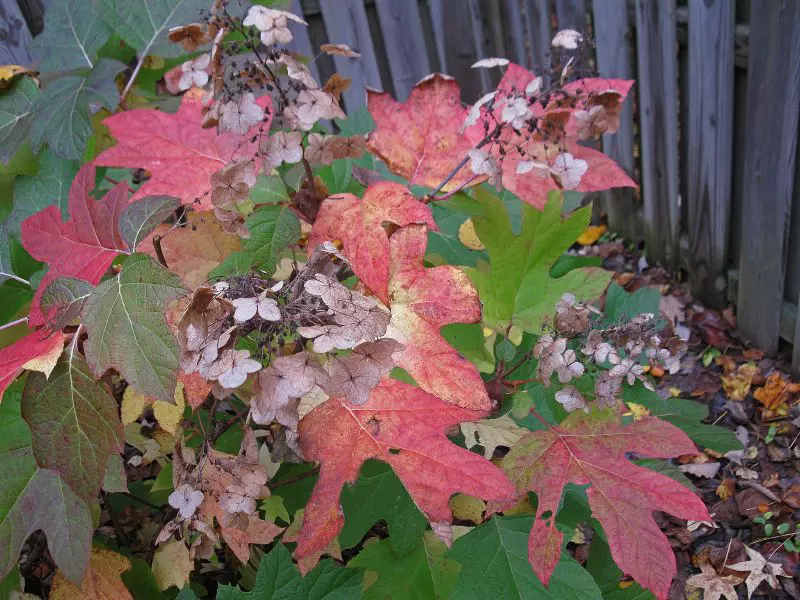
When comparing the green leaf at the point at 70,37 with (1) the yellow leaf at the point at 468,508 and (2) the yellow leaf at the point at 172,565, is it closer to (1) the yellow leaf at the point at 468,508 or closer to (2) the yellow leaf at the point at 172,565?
(2) the yellow leaf at the point at 172,565

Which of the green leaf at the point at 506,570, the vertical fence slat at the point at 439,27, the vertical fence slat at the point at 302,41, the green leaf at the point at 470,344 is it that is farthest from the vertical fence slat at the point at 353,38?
the green leaf at the point at 506,570

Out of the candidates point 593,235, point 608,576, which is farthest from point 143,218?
point 593,235

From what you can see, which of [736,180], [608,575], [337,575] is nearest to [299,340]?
[337,575]

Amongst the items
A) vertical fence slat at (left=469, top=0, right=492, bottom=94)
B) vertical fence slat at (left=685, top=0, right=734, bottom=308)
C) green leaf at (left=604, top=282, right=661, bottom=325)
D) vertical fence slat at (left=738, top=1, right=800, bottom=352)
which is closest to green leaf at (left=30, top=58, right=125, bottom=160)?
green leaf at (left=604, top=282, right=661, bottom=325)

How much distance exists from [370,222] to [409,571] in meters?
0.64

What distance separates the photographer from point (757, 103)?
2.29m

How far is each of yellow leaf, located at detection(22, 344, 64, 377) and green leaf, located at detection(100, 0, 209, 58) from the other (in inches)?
29.9

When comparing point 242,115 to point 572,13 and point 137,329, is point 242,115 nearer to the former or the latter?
point 137,329

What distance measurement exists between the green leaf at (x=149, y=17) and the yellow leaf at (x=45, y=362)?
2.49ft

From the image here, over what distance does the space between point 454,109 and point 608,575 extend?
0.92 metres

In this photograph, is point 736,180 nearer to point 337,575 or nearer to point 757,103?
point 757,103

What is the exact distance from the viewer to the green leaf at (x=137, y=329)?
2.35 feet

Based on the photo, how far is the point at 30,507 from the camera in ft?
3.09

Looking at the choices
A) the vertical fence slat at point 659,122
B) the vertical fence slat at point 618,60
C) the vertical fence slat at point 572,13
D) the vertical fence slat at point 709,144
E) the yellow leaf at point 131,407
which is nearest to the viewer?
the yellow leaf at point 131,407
